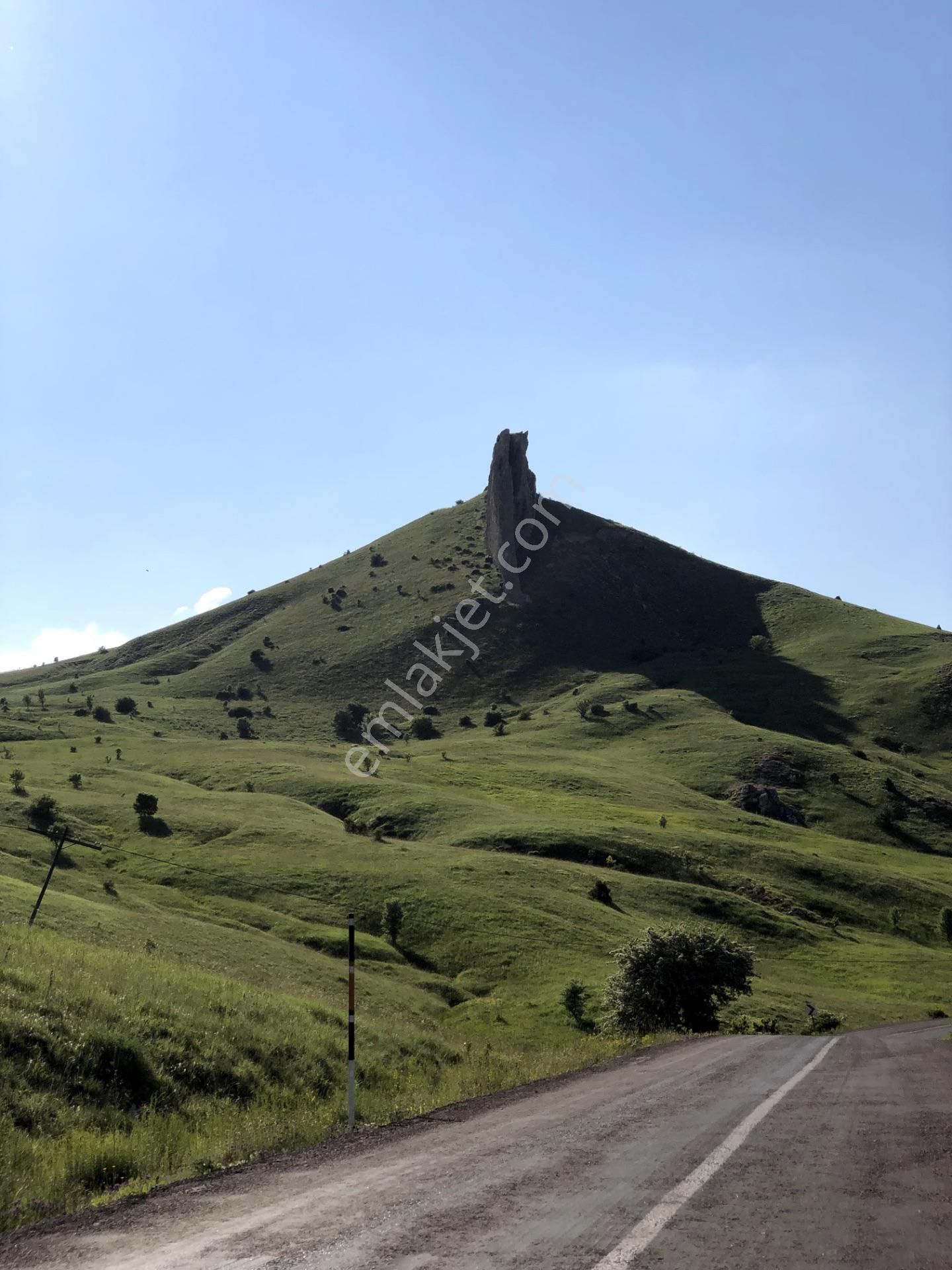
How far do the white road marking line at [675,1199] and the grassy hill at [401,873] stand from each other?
5829 millimetres

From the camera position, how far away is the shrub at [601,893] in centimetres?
7056

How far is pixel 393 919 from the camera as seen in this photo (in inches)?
2334

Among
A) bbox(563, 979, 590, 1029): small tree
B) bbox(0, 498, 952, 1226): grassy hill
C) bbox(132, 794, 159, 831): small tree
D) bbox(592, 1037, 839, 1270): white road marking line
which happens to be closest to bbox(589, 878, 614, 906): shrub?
bbox(0, 498, 952, 1226): grassy hill

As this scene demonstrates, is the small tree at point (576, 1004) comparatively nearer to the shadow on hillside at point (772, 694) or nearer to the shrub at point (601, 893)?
the shrub at point (601, 893)

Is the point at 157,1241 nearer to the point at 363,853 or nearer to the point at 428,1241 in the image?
the point at 428,1241

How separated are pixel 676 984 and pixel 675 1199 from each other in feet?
98.2

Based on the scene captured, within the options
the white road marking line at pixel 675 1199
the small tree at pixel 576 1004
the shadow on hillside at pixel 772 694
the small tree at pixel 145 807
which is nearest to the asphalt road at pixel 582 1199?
the white road marking line at pixel 675 1199

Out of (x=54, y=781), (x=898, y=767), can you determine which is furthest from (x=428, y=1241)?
(x=898, y=767)

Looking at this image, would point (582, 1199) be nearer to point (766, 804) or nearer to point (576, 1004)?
point (576, 1004)

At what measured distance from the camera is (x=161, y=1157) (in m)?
11.6

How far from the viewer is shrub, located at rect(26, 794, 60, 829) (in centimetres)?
7000

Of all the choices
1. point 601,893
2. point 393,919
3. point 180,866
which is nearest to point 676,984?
point 393,919

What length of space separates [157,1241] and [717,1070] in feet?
43.7

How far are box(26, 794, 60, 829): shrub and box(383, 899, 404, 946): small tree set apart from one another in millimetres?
28826
